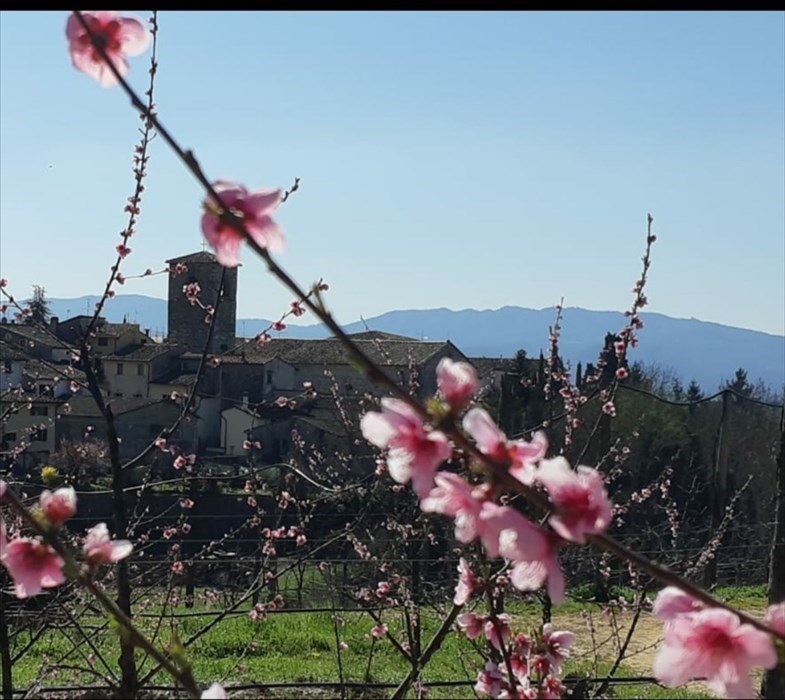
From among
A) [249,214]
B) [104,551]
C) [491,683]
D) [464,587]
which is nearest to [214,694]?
[104,551]

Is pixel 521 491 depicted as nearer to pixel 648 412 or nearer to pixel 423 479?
pixel 423 479

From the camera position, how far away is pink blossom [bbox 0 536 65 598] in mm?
1078

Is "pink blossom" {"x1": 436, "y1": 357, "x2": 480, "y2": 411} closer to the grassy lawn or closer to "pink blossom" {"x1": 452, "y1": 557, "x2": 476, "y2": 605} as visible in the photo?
"pink blossom" {"x1": 452, "y1": 557, "x2": 476, "y2": 605}

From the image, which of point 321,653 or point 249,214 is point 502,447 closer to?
point 249,214

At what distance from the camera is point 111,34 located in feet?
3.45

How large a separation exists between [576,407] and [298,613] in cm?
408

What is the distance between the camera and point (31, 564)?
1.09 meters

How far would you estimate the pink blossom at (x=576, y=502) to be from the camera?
32.9 inches

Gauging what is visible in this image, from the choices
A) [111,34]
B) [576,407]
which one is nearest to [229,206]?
[111,34]

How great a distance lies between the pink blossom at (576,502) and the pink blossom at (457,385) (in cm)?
10

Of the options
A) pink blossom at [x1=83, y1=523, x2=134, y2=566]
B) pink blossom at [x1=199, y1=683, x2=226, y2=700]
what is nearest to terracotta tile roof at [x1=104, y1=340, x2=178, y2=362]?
pink blossom at [x1=83, y1=523, x2=134, y2=566]

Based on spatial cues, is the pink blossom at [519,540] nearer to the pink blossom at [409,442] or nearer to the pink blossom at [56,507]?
the pink blossom at [409,442]

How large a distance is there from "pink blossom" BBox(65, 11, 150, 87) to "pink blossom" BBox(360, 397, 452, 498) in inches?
19.3

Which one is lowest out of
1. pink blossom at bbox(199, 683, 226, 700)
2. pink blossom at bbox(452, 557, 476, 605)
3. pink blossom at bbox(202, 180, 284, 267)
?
pink blossom at bbox(452, 557, 476, 605)
